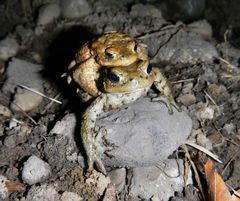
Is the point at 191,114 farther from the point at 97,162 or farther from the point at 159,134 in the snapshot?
the point at 97,162

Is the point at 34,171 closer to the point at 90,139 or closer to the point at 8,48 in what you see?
the point at 90,139

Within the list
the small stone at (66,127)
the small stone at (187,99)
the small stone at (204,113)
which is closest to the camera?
the small stone at (66,127)

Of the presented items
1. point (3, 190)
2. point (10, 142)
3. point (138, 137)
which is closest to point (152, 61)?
point (138, 137)

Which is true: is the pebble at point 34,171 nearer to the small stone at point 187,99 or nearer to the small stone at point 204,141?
the small stone at point 204,141

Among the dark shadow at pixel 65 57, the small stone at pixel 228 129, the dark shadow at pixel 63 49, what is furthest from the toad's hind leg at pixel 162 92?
the dark shadow at pixel 63 49

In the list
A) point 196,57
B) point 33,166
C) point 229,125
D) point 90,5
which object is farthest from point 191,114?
point 90,5

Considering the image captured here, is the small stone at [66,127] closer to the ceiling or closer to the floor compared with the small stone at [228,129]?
closer to the ceiling

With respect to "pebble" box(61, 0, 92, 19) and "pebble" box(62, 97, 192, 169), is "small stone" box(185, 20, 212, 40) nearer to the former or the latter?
"pebble" box(61, 0, 92, 19)

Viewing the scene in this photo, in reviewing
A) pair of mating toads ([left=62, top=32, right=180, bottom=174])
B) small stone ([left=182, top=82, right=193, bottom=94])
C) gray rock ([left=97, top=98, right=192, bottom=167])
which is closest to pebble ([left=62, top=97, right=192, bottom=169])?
gray rock ([left=97, top=98, right=192, bottom=167])
